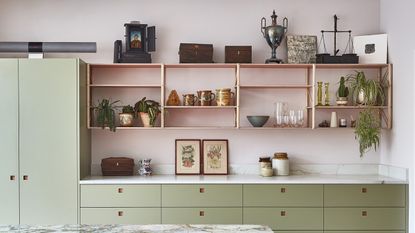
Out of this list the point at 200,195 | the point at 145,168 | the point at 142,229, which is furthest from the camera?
the point at 145,168

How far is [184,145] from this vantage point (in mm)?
4910

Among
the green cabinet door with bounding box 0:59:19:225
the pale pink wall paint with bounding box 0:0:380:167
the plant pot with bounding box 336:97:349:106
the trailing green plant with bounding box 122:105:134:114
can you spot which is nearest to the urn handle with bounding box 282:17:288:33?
the pale pink wall paint with bounding box 0:0:380:167

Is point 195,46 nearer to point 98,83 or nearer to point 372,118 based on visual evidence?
point 98,83

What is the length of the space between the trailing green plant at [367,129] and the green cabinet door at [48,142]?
2.69 m

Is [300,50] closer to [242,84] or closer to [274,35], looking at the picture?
[274,35]

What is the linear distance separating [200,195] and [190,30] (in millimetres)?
1711

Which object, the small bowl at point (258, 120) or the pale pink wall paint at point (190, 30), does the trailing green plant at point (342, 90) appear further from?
the small bowl at point (258, 120)

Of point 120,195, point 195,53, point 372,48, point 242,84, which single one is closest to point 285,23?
point 242,84

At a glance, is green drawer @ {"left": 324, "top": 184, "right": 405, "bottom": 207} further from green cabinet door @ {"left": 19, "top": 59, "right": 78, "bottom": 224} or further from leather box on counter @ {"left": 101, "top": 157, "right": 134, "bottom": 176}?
green cabinet door @ {"left": 19, "top": 59, "right": 78, "bottom": 224}

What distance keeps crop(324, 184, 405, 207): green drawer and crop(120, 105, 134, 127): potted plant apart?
6.40ft

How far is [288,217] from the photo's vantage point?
436cm

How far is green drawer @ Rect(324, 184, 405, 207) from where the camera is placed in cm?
435

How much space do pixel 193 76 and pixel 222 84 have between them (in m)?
0.31

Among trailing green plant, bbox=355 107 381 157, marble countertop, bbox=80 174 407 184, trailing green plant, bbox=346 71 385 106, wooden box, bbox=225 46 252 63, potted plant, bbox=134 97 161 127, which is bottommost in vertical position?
marble countertop, bbox=80 174 407 184
